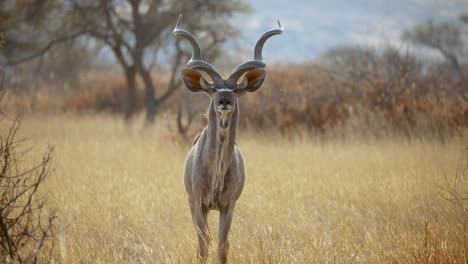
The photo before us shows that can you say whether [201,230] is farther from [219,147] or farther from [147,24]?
[147,24]

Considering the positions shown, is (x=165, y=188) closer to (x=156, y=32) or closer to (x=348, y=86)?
(x=348, y=86)

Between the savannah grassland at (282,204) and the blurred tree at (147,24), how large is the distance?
6222 mm

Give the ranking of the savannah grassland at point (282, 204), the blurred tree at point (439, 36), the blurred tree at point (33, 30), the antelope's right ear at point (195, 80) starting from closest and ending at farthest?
the savannah grassland at point (282, 204) → the antelope's right ear at point (195, 80) → the blurred tree at point (33, 30) → the blurred tree at point (439, 36)

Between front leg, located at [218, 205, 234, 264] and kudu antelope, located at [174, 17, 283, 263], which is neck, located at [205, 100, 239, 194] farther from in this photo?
front leg, located at [218, 205, 234, 264]

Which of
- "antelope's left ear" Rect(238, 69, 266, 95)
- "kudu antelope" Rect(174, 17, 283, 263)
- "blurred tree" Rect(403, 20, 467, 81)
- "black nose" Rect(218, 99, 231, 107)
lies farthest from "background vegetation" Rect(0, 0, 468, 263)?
"blurred tree" Rect(403, 20, 467, 81)

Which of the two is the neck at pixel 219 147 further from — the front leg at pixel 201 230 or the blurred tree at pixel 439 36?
the blurred tree at pixel 439 36

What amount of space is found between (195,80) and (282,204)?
2.77m

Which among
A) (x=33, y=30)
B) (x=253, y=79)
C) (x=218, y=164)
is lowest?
(x=218, y=164)

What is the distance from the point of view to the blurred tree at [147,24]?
19.5 metres

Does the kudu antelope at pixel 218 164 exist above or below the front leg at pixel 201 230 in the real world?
above

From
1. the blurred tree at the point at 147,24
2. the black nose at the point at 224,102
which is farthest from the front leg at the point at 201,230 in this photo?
the blurred tree at the point at 147,24

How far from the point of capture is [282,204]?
883 cm

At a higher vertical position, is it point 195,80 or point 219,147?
point 195,80

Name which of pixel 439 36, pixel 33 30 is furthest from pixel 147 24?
pixel 439 36
